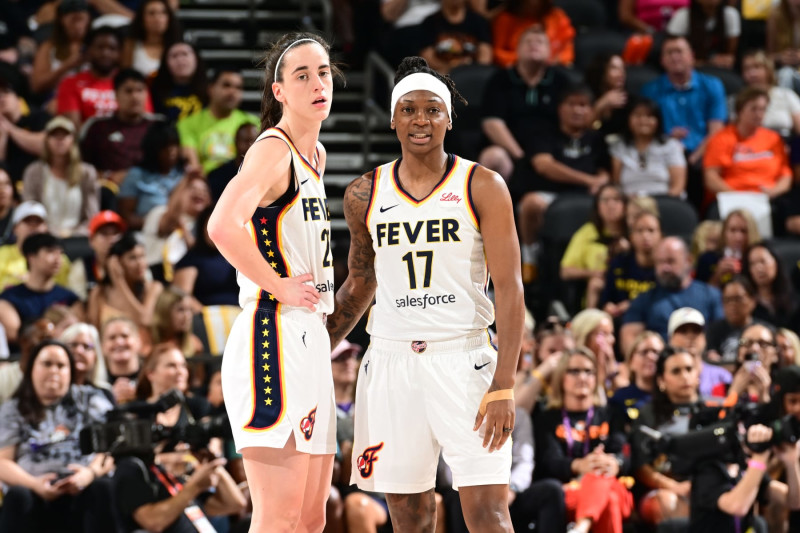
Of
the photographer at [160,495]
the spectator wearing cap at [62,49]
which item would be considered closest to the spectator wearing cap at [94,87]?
the spectator wearing cap at [62,49]

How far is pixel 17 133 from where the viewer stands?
10.7m

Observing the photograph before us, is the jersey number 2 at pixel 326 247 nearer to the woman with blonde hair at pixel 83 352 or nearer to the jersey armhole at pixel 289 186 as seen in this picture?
the jersey armhole at pixel 289 186

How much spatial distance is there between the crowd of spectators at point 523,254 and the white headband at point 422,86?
2804 mm

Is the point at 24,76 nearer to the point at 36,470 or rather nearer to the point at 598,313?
the point at 36,470

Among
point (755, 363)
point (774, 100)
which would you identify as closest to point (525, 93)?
point (774, 100)

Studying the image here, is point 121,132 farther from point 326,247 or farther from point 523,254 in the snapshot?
point 326,247

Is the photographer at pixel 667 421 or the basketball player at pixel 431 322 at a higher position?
the basketball player at pixel 431 322

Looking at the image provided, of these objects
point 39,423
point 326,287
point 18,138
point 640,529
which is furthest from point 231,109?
point 326,287

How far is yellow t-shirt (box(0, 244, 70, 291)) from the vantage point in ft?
31.7

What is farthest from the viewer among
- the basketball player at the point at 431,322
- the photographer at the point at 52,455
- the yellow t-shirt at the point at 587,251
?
the yellow t-shirt at the point at 587,251

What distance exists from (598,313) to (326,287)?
15.4 feet

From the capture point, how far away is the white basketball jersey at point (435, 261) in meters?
4.84

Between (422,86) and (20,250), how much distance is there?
18.9 ft

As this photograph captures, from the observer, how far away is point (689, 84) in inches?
464
